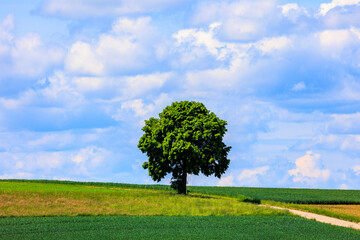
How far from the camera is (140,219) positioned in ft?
130

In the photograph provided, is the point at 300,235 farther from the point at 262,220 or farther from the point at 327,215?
the point at 327,215

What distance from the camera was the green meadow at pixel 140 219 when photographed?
32.8 meters

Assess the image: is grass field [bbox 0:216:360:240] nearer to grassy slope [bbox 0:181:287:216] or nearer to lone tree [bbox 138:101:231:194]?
grassy slope [bbox 0:181:287:216]

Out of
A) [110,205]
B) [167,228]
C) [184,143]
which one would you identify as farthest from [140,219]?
[184,143]

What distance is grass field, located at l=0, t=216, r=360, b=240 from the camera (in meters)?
31.9

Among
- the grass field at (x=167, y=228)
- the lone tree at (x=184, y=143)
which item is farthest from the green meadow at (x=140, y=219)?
the lone tree at (x=184, y=143)

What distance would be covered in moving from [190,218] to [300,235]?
10.7 meters

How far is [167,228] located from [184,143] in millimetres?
23853

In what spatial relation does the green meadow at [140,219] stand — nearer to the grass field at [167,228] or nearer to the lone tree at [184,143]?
the grass field at [167,228]

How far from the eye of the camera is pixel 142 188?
3241 inches

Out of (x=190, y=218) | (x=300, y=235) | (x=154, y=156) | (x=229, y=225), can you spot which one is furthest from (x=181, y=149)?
(x=300, y=235)

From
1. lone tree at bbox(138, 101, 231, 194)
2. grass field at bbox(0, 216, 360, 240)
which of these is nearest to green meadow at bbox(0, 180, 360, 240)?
grass field at bbox(0, 216, 360, 240)

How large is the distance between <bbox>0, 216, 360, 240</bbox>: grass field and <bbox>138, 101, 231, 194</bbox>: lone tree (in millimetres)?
18029

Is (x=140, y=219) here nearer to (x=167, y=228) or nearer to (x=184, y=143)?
(x=167, y=228)
